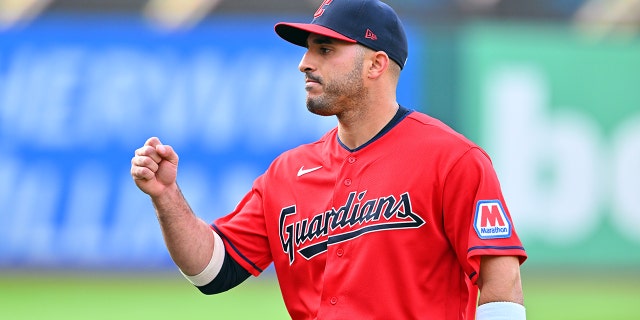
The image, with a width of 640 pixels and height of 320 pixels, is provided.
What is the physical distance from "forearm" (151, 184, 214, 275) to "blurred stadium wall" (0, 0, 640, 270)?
24.8 feet

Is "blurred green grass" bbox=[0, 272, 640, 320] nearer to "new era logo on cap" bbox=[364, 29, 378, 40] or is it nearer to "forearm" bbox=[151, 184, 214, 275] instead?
"forearm" bbox=[151, 184, 214, 275]

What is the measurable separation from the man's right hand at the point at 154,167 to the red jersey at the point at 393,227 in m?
0.42

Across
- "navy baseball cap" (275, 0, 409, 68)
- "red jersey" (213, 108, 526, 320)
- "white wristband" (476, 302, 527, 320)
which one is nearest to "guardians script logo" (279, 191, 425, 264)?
"red jersey" (213, 108, 526, 320)

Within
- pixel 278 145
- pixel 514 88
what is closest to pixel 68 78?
pixel 278 145

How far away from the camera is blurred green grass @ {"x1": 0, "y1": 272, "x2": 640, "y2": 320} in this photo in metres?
9.48

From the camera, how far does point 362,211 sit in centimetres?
393

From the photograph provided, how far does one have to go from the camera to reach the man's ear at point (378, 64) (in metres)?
4.07

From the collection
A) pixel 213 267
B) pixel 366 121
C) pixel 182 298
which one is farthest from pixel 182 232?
pixel 182 298

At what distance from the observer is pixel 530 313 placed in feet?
31.1

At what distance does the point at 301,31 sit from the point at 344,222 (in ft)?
2.29

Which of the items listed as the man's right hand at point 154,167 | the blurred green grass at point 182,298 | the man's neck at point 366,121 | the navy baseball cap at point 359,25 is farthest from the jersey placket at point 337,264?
the blurred green grass at point 182,298

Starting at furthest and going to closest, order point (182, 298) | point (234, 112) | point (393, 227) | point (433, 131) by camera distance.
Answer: point (234, 112), point (182, 298), point (433, 131), point (393, 227)

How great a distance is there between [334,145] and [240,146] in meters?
7.86

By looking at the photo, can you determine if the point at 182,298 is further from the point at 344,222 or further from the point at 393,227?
the point at 393,227
